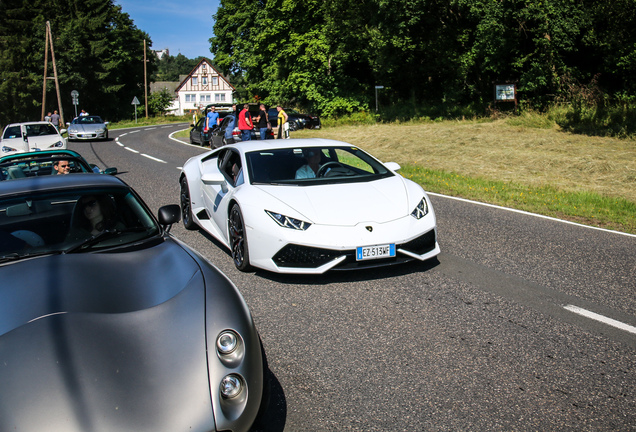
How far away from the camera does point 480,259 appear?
6.38 meters

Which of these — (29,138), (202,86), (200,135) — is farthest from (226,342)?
(202,86)

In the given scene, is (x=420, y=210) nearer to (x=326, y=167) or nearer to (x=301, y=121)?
(x=326, y=167)

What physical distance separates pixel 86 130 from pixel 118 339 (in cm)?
3018

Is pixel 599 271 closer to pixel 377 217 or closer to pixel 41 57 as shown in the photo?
pixel 377 217

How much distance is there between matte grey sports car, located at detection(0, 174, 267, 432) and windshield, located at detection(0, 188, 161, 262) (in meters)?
0.01

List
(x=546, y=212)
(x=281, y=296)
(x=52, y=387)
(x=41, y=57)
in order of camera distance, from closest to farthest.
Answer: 1. (x=52, y=387)
2. (x=281, y=296)
3. (x=546, y=212)
4. (x=41, y=57)

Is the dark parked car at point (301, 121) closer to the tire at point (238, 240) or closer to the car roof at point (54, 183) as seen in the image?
the tire at point (238, 240)

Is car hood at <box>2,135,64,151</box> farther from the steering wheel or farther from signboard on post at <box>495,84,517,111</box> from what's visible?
signboard on post at <box>495,84,517,111</box>

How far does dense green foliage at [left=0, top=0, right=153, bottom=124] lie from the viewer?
220 ft

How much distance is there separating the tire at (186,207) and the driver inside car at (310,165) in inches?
86.5

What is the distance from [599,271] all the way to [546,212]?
373 centimetres

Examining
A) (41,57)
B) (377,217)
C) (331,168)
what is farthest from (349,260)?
(41,57)

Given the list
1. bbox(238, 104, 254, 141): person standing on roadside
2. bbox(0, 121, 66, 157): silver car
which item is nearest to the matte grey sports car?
bbox(238, 104, 254, 141): person standing on roadside

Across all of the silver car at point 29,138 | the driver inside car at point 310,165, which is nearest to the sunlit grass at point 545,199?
the driver inside car at point 310,165
